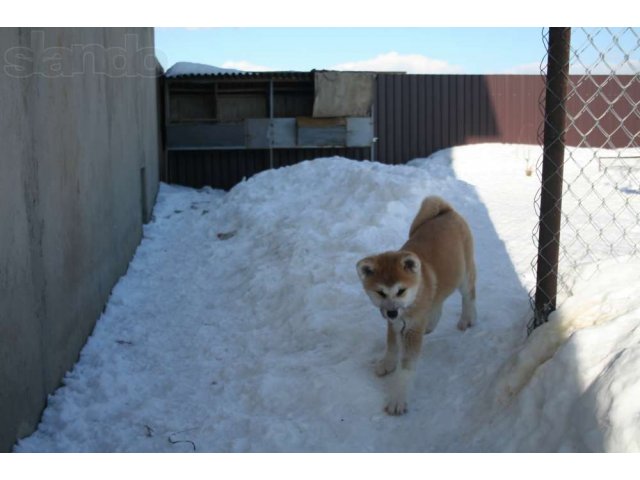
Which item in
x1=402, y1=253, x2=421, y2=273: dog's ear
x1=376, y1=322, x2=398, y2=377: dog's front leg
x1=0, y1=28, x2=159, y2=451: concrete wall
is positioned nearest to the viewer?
x1=0, y1=28, x2=159, y2=451: concrete wall

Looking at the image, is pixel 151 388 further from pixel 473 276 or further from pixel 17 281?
pixel 473 276

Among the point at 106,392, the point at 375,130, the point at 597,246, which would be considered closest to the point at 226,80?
the point at 375,130

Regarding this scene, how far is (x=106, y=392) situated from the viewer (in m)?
4.46

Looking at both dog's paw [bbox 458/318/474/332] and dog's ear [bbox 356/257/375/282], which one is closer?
dog's ear [bbox 356/257/375/282]

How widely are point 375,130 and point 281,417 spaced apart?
43.6ft

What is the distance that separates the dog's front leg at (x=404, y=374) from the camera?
3.99 meters

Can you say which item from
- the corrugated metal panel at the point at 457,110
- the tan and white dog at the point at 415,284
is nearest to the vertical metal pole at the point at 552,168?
the tan and white dog at the point at 415,284

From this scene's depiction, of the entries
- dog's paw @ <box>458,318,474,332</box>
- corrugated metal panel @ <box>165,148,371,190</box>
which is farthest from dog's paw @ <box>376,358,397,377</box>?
corrugated metal panel @ <box>165,148,371,190</box>

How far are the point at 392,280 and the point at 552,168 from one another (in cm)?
118

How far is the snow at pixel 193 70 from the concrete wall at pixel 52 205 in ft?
26.4

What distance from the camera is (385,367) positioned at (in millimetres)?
4422

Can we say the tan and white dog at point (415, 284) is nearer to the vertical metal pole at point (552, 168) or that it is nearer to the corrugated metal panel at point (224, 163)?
the vertical metal pole at point (552, 168)

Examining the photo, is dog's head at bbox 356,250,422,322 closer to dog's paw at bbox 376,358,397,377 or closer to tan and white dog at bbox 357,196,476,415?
tan and white dog at bbox 357,196,476,415

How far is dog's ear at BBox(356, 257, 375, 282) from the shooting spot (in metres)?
4.17
